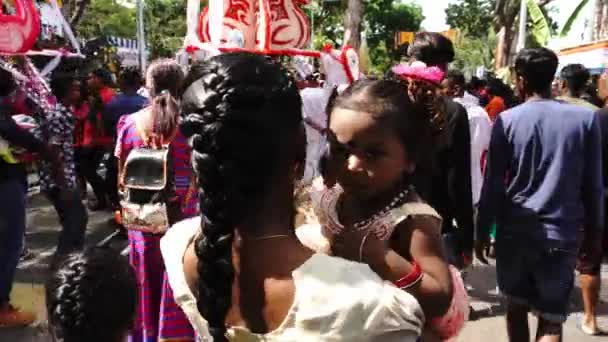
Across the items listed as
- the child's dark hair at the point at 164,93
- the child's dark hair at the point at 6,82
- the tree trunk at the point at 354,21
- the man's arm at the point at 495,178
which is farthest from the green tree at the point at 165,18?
the man's arm at the point at 495,178

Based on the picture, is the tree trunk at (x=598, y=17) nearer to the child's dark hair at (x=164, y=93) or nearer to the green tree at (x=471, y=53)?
the child's dark hair at (x=164, y=93)

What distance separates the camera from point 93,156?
25.1 feet

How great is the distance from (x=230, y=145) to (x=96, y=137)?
6.76 meters

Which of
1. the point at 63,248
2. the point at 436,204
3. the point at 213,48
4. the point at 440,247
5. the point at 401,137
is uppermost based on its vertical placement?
the point at 213,48

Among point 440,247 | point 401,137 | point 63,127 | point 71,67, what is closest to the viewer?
point 440,247

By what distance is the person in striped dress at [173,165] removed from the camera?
3.18m

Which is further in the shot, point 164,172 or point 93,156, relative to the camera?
point 93,156

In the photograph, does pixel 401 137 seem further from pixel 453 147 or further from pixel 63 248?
pixel 63 248

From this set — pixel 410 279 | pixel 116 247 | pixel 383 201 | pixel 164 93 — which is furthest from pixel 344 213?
pixel 164 93

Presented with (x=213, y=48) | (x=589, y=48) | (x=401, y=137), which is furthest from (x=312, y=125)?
(x=589, y=48)

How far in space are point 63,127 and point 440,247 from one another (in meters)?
4.28

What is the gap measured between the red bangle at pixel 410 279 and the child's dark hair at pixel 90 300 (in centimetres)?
78

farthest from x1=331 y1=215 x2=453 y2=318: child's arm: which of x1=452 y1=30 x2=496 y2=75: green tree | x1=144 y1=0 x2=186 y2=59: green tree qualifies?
x1=452 y1=30 x2=496 y2=75: green tree

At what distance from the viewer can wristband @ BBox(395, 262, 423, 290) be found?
50.7 inches
